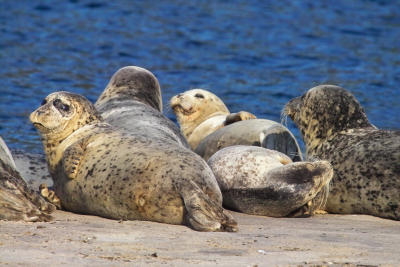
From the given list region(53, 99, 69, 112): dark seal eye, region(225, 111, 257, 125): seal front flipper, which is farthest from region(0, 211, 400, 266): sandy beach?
region(225, 111, 257, 125): seal front flipper

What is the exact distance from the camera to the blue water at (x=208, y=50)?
14.0 metres

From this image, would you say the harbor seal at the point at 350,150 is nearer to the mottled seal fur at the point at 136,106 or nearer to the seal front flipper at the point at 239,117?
the seal front flipper at the point at 239,117

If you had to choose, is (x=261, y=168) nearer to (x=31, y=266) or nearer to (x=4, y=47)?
(x=31, y=266)

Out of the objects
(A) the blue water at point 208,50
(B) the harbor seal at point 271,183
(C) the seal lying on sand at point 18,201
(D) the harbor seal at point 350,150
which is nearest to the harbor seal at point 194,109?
(A) the blue water at point 208,50

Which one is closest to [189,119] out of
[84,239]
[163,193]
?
[163,193]

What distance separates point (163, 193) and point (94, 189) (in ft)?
2.22

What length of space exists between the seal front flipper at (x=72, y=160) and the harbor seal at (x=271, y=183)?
112 centimetres

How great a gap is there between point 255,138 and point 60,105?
208cm

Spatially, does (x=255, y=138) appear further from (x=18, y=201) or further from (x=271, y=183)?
(x=18, y=201)

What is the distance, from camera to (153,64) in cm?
1652

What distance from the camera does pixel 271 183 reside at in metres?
7.02

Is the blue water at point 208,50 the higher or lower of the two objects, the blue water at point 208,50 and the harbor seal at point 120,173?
the lower

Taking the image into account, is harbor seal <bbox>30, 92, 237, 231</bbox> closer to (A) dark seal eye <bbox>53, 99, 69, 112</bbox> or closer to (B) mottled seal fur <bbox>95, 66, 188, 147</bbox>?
(A) dark seal eye <bbox>53, 99, 69, 112</bbox>

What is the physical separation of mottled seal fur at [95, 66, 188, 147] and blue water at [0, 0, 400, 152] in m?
1.72
